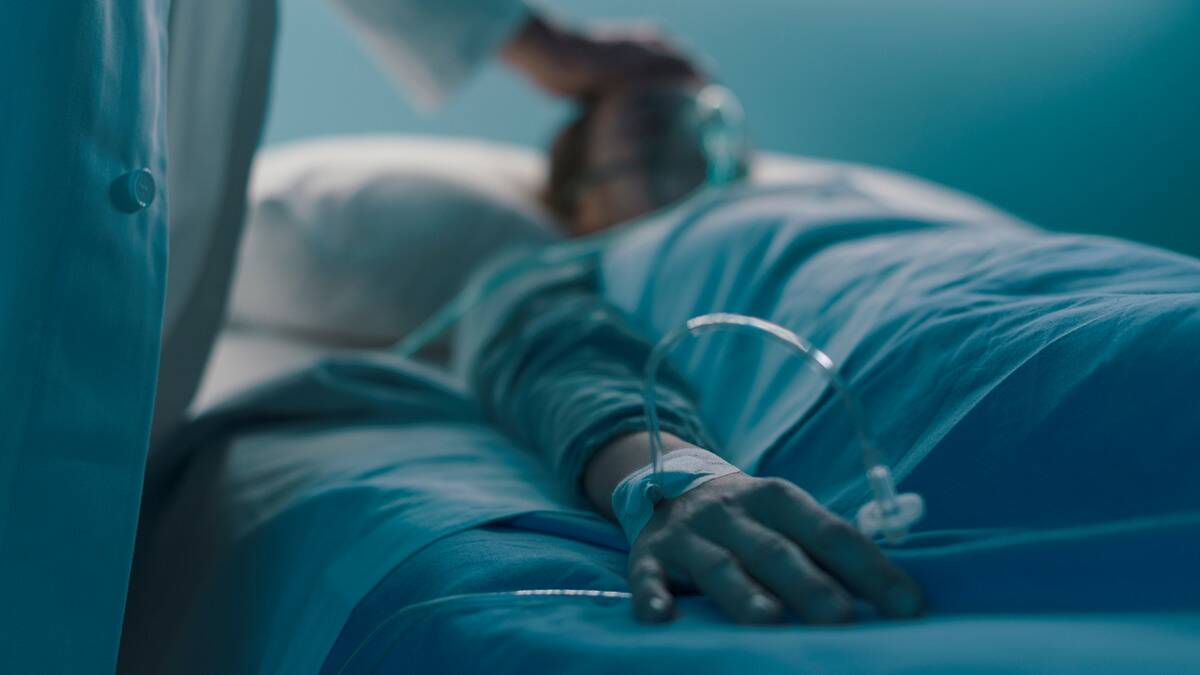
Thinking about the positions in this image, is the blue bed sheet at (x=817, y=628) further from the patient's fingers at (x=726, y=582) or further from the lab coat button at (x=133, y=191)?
the lab coat button at (x=133, y=191)

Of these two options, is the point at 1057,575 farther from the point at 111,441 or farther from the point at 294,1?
the point at 294,1

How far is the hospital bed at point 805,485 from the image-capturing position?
39 cm

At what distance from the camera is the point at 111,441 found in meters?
0.51

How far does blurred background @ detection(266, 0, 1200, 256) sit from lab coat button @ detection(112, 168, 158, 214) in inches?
58.9

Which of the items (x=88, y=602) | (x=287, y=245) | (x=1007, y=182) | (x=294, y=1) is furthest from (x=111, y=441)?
(x=1007, y=182)

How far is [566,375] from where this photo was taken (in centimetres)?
72

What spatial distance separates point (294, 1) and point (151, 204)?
59.1 inches

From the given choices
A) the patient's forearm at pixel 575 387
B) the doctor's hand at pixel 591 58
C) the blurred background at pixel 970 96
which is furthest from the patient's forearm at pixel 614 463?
the blurred background at pixel 970 96

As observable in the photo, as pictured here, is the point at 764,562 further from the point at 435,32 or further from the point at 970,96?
the point at 970,96

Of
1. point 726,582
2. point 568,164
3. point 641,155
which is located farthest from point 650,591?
point 568,164

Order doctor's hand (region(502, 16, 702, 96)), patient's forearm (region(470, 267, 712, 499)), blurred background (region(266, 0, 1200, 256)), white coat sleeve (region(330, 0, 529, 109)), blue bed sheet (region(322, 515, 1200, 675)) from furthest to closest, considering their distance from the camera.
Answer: blurred background (region(266, 0, 1200, 256)) → doctor's hand (region(502, 16, 702, 96)) → white coat sleeve (region(330, 0, 529, 109)) → patient's forearm (region(470, 267, 712, 499)) → blue bed sheet (region(322, 515, 1200, 675))

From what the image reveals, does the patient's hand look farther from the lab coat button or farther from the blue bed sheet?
the lab coat button

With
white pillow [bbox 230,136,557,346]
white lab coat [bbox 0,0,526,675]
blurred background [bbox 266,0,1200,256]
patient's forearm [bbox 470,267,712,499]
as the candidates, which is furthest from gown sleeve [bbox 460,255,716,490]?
blurred background [bbox 266,0,1200,256]

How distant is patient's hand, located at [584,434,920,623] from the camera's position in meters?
0.40
